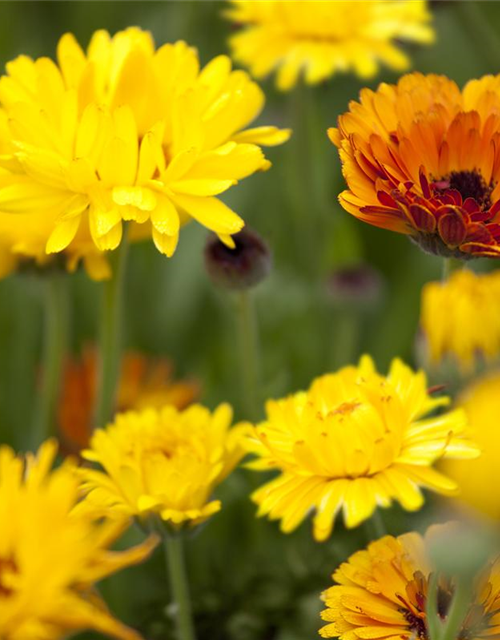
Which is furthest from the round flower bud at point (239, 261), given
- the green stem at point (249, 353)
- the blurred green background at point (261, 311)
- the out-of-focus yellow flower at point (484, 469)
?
the out-of-focus yellow flower at point (484, 469)

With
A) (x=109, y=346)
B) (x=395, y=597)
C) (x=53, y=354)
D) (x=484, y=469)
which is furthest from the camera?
(x=53, y=354)

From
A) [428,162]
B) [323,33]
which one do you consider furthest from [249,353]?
[323,33]

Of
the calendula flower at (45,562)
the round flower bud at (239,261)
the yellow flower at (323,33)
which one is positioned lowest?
the calendula flower at (45,562)

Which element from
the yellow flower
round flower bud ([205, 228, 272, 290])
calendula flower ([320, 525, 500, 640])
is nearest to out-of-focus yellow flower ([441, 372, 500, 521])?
calendula flower ([320, 525, 500, 640])

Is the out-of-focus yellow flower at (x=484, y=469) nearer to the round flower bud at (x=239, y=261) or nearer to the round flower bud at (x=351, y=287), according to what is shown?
the round flower bud at (x=239, y=261)

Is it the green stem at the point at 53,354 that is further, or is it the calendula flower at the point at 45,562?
the green stem at the point at 53,354

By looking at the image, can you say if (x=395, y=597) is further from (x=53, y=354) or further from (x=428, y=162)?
(x=53, y=354)

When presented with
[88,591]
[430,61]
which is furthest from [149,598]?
[430,61]
